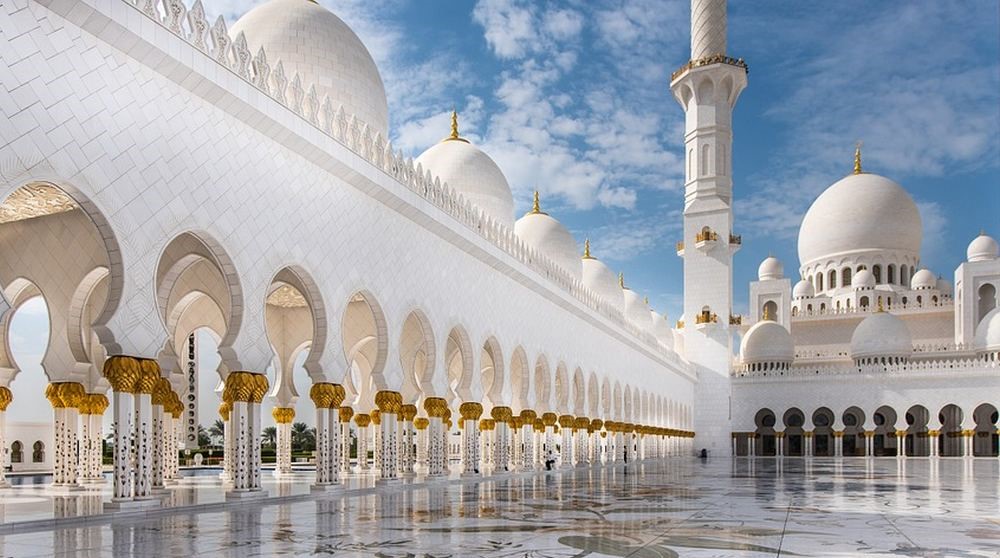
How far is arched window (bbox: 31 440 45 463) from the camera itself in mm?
17203

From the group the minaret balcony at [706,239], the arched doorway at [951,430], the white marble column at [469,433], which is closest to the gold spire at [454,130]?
the white marble column at [469,433]

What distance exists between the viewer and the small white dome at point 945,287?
103 ft

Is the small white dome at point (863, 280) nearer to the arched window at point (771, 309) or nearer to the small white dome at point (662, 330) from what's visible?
the arched window at point (771, 309)

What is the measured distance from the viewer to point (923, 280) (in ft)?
105

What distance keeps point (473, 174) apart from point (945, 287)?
23.3 m

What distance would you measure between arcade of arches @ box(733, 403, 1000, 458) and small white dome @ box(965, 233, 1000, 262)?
554 cm

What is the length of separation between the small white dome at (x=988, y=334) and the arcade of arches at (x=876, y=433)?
1982 millimetres

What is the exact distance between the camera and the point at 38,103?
5785 mm

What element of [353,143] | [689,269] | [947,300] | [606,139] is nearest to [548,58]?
[606,139]

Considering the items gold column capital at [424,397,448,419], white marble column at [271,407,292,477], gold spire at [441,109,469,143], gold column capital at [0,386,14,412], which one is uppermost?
gold spire at [441,109,469,143]

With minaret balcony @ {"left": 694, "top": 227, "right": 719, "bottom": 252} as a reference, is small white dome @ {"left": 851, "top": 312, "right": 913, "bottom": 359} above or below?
below

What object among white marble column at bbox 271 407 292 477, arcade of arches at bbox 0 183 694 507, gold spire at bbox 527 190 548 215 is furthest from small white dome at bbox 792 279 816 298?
white marble column at bbox 271 407 292 477

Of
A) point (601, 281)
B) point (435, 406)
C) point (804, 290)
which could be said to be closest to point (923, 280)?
point (804, 290)

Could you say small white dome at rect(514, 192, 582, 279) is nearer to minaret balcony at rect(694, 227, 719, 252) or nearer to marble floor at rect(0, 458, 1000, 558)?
minaret balcony at rect(694, 227, 719, 252)
